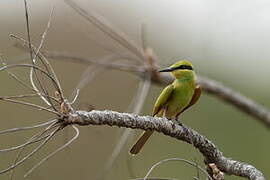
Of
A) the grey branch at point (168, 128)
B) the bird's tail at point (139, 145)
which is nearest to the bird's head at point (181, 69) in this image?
the bird's tail at point (139, 145)

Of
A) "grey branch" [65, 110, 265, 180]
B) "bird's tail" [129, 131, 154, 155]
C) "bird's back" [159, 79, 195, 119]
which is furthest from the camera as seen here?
"bird's back" [159, 79, 195, 119]

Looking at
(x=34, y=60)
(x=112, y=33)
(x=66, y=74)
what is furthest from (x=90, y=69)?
(x=66, y=74)

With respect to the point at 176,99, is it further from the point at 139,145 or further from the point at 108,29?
the point at 108,29

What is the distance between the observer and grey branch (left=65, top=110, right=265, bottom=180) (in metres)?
1.67

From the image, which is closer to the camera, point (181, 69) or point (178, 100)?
point (178, 100)

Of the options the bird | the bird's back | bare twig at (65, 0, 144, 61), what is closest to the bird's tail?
the bird

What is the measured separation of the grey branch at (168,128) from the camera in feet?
5.48

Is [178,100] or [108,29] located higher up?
[108,29]

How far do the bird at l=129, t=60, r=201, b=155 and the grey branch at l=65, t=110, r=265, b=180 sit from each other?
560mm

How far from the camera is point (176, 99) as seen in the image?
8.81 ft

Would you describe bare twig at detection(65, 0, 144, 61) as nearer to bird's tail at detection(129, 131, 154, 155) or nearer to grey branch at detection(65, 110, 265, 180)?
bird's tail at detection(129, 131, 154, 155)

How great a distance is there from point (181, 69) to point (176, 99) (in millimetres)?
252

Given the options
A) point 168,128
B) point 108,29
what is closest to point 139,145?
point 108,29

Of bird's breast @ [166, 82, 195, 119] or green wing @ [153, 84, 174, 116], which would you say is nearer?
green wing @ [153, 84, 174, 116]
